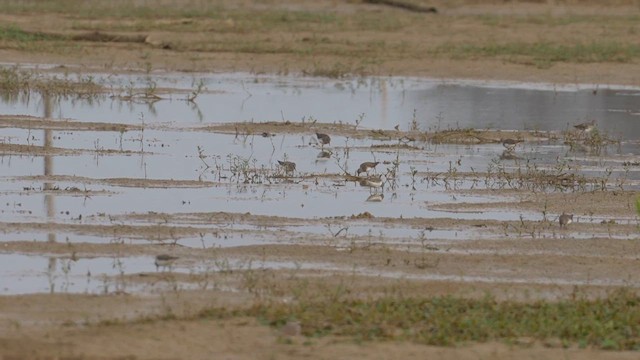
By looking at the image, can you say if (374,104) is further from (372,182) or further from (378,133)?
(372,182)

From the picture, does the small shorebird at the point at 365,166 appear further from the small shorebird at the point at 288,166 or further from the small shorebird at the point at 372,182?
the small shorebird at the point at 288,166

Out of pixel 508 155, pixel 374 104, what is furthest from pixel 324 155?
pixel 374 104

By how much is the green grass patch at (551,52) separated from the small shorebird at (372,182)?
41.6 feet

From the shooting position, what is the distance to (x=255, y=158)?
1538cm

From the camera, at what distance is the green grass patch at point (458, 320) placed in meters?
8.12

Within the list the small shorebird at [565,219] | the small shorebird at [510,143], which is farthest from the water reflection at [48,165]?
the small shorebird at [510,143]

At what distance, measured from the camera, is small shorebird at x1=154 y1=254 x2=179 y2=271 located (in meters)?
9.86

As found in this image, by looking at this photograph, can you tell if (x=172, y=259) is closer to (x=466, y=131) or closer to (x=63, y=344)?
(x=63, y=344)

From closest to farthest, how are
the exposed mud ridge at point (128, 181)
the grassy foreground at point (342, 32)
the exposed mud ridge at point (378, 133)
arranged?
the exposed mud ridge at point (128, 181)
the exposed mud ridge at point (378, 133)
the grassy foreground at point (342, 32)

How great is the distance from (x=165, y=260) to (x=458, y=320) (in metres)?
2.43

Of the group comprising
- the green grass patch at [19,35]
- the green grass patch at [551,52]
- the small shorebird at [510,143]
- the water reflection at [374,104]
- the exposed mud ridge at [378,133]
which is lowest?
the small shorebird at [510,143]

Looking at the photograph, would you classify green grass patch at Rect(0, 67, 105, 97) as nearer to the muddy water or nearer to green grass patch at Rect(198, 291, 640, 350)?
the muddy water

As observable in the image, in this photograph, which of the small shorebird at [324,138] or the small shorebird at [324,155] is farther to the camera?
the small shorebird at [324,138]

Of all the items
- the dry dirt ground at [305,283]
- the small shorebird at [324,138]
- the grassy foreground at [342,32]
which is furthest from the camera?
the grassy foreground at [342,32]
